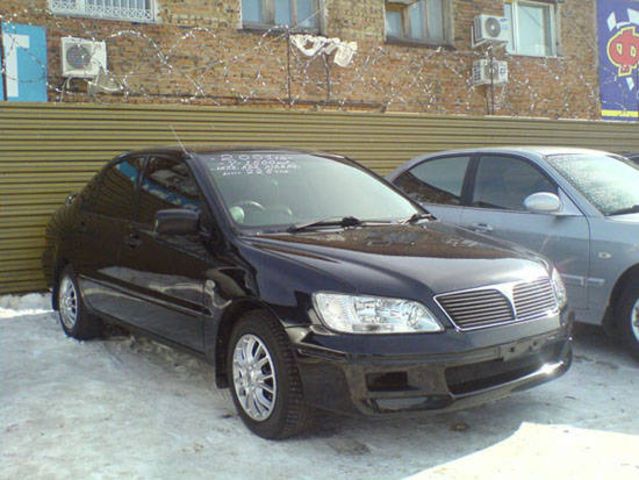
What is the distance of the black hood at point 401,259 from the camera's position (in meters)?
3.35

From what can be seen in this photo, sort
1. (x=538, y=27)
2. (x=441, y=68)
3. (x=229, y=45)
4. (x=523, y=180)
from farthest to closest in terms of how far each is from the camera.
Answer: (x=538, y=27) < (x=441, y=68) < (x=229, y=45) < (x=523, y=180)

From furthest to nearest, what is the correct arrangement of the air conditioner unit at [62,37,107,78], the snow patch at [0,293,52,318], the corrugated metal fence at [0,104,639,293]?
the air conditioner unit at [62,37,107,78], the corrugated metal fence at [0,104,639,293], the snow patch at [0,293,52,318]

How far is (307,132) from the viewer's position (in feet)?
29.7

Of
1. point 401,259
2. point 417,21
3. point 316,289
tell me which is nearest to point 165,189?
point 316,289

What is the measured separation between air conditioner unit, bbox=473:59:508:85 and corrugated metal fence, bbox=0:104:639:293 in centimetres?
248

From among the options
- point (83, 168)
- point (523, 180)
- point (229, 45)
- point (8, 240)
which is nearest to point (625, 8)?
point (229, 45)

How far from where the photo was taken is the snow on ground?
3.26 meters

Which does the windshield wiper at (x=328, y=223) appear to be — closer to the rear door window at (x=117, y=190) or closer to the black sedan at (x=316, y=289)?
the black sedan at (x=316, y=289)

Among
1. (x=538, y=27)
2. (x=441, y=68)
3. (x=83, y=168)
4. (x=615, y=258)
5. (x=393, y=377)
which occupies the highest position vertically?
(x=538, y=27)

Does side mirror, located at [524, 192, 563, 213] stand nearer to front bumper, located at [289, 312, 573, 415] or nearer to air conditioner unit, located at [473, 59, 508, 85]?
front bumper, located at [289, 312, 573, 415]

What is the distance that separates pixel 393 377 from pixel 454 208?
3063mm

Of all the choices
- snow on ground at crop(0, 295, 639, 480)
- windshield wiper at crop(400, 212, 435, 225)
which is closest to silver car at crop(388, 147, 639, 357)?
snow on ground at crop(0, 295, 639, 480)

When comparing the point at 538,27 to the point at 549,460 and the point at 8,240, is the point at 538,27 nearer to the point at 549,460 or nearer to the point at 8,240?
the point at 8,240

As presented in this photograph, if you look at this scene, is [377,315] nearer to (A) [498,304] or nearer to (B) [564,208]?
(A) [498,304]
